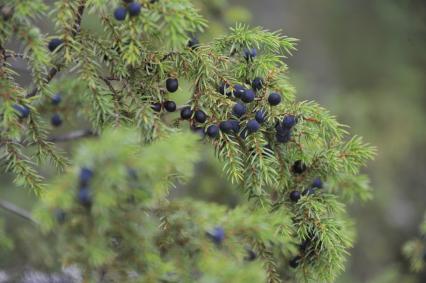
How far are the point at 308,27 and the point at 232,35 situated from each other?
5681 mm

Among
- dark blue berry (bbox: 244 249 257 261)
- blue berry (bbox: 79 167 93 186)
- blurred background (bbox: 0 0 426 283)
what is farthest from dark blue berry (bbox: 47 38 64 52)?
blurred background (bbox: 0 0 426 283)

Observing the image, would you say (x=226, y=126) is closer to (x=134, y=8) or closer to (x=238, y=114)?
(x=238, y=114)

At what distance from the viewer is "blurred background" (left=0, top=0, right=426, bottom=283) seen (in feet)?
13.5

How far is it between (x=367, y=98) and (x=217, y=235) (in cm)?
472

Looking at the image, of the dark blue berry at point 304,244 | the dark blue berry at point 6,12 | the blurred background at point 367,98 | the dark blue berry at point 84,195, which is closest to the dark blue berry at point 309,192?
the dark blue berry at point 304,244

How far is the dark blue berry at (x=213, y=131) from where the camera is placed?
182 cm

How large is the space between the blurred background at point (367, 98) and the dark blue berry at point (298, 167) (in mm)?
1484

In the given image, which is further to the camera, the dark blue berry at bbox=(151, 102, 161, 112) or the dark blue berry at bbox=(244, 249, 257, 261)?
the dark blue berry at bbox=(244, 249, 257, 261)

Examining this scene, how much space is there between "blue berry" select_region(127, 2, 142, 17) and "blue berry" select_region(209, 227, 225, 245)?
689 millimetres

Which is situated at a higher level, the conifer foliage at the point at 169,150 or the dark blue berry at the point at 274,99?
the dark blue berry at the point at 274,99

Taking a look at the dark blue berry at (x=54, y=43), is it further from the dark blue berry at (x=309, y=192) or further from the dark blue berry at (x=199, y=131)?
the dark blue berry at (x=309, y=192)

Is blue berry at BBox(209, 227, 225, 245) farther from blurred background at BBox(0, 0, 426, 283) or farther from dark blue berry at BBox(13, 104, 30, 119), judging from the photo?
blurred background at BBox(0, 0, 426, 283)

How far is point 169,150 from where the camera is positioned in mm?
1415

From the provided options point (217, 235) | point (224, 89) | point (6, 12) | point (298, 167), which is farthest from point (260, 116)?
point (6, 12)
